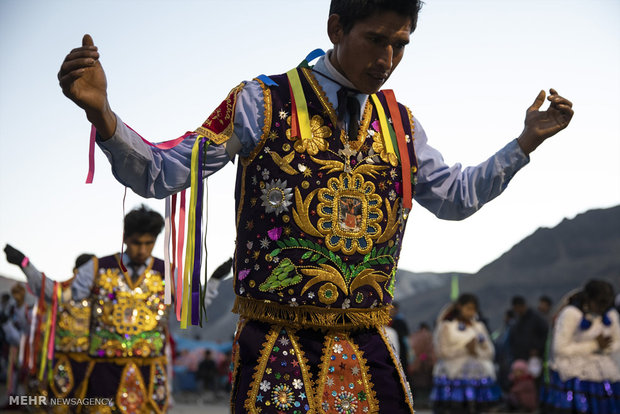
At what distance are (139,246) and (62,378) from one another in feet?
4.58

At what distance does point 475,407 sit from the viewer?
1129 centimetres

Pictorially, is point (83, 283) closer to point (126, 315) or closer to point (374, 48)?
point (126, 315)

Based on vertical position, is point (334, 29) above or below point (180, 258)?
above

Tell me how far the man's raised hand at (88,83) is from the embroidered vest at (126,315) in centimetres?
482

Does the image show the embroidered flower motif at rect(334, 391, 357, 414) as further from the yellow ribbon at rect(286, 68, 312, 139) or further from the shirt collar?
the shirt collar

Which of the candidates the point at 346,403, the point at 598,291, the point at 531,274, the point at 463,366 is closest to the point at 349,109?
the point at 346,403

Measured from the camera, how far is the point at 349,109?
321 centimetres

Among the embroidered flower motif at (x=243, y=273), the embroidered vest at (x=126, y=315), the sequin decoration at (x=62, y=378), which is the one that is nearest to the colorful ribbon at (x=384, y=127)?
the embroidered flower motif at (x=243, y=273)

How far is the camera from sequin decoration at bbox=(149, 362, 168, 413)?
7422 millimetres

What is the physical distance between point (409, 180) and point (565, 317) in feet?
21.3

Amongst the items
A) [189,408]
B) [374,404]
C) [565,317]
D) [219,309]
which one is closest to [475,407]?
[565,317]

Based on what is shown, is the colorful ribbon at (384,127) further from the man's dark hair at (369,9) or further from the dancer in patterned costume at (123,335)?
the dancer in patterned costume at (123,335)

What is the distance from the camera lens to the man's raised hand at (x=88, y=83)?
2.64m

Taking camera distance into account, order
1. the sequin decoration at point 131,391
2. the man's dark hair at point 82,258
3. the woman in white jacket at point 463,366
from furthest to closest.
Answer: the woman in white jacket at point 463,366 → the man's dark hair at point 82,258 → the sequin decoration at point 131,391
